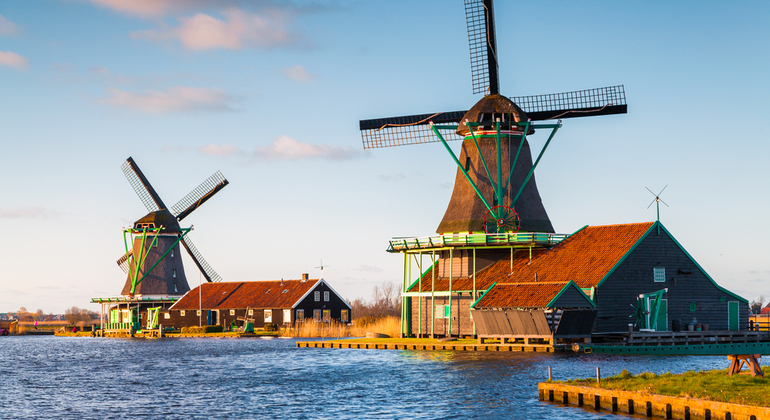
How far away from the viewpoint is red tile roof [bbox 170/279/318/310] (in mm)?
74438

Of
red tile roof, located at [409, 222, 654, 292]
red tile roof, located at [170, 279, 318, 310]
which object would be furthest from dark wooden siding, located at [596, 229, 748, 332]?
red tile roof, located at [170, 279, 318, 310]

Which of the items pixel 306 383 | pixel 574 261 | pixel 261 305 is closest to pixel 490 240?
pixel 574 261

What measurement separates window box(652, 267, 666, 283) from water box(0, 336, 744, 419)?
5487mm

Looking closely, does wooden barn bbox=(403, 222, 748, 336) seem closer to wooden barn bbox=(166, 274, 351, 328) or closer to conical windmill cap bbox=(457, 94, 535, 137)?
conical windmill cap bbox=(457, 94, 535, 137)

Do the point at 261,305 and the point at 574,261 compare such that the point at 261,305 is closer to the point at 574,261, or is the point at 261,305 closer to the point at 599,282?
the point at 574,261

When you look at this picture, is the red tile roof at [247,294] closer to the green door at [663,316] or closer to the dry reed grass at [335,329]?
the dry reed grass at [335,329]

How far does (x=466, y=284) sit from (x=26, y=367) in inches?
885

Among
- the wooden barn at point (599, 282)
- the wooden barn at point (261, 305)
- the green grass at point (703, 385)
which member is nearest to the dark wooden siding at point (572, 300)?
the wooden barn at point (599, 282)

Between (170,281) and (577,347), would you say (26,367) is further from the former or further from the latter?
(170,281)

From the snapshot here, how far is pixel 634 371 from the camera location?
32062mm

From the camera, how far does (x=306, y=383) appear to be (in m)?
33.2

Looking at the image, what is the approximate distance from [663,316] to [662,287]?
1402 millimetres

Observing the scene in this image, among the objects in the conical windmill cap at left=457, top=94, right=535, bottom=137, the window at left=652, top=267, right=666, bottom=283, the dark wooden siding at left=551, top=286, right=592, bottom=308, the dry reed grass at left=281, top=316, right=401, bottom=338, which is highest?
the conical windmill cap at left=457, top=94, right=535, bottom=137

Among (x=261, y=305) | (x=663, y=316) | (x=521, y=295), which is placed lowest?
(x=261, y=305)
